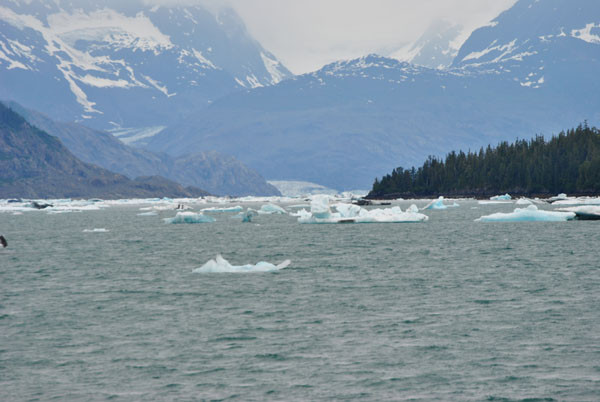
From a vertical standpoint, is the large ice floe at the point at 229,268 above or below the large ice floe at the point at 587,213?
below

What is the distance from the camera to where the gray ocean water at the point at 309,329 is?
19516 millimetres

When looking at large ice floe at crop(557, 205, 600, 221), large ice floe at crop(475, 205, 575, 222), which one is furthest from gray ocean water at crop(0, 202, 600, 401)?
large ice floe at crop(557, 205, 600, 221)

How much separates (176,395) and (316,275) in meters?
22.9

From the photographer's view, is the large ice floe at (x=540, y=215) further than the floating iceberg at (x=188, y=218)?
No

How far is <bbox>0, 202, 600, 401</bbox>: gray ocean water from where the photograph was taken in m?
19.5

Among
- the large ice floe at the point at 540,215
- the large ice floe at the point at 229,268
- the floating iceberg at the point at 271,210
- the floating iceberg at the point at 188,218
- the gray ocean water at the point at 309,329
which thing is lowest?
the gray ocean water at the point at 309,329

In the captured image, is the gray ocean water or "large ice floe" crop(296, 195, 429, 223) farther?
"large ice floe" crop(296, 195, 429, 223)

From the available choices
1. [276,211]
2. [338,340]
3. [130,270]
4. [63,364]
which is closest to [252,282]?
[130,270]

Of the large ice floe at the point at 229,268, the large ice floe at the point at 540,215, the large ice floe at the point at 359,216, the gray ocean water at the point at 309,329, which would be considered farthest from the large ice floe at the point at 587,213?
the large ice floe at the point at 229,268

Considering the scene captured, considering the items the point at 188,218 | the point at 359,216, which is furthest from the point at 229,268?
the point at 188,218

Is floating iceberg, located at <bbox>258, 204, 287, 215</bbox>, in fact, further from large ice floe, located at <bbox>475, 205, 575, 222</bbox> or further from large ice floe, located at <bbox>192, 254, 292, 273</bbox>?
large ice floe, located at <bbox>192, 254, 292, 273</bbox>

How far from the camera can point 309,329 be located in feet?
85.5

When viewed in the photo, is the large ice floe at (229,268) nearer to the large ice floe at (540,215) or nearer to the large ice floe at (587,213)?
the large ice floe at (540,215)

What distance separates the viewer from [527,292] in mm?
33438
